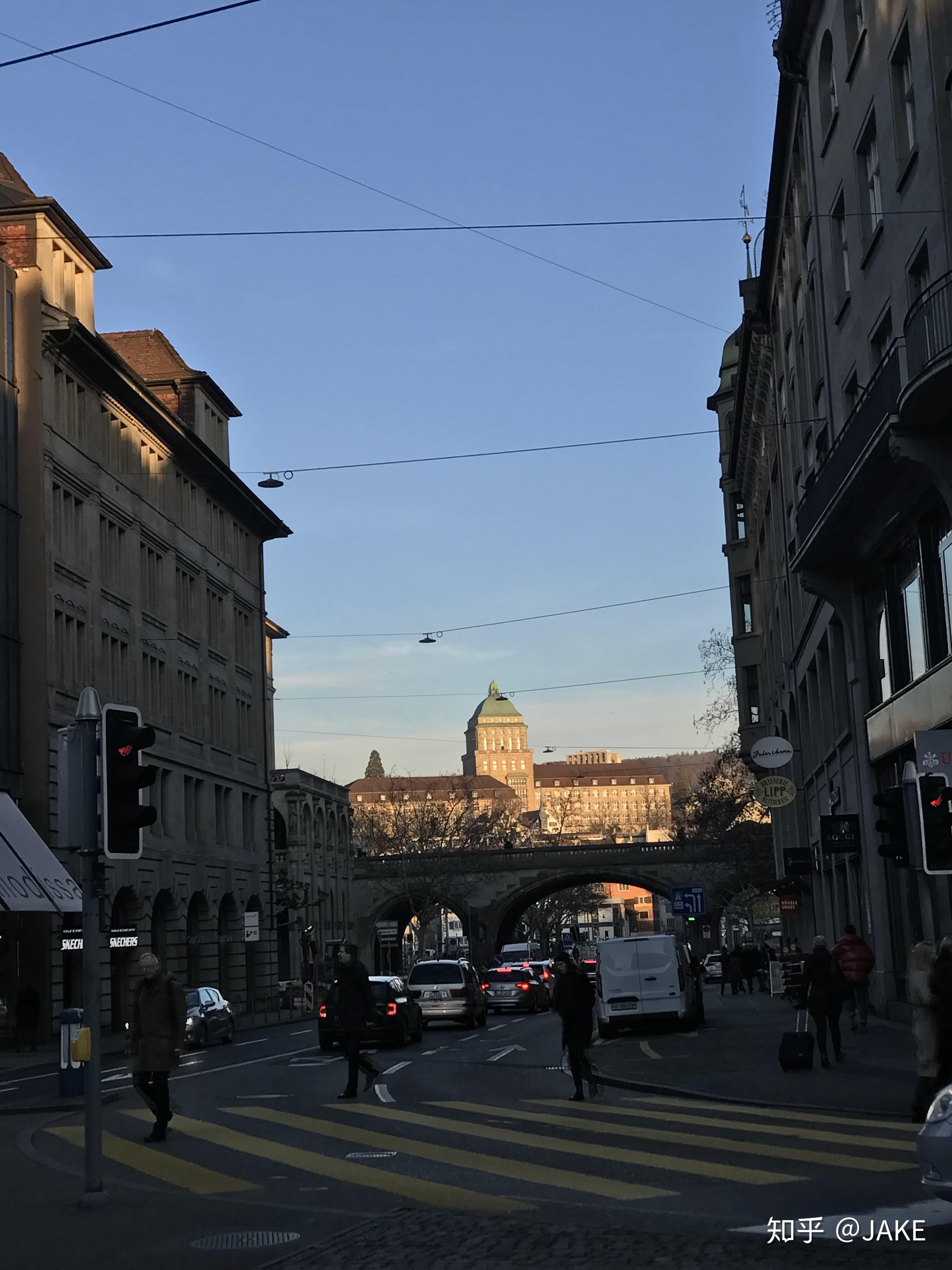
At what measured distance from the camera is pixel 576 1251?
902cm

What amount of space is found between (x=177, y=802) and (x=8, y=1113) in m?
35.3

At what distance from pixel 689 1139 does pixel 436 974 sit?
90.7 feet

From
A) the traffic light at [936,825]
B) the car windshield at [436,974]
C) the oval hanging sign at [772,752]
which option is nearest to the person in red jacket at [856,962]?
the oval hanging sign at [772,752]

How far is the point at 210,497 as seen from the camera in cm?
6275

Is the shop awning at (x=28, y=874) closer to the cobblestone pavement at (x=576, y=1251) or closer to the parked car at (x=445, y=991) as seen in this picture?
the parked car at (x=445, y=991)

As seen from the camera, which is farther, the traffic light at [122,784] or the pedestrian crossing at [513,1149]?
the pedestrian crossing at [513,1149]

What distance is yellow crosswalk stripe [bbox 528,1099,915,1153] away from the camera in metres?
13.6

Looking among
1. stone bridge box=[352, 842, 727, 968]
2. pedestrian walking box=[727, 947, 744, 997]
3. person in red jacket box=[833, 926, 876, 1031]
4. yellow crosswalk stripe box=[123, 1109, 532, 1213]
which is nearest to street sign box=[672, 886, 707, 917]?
person in red jacket box=[833, 926, 876, 1031]

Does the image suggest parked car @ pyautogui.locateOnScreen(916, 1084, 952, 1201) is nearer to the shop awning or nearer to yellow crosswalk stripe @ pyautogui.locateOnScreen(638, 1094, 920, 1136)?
yellow crosswalk stripe @ pyautogui.locateOnScreen(638, 1094, 920, 1136)

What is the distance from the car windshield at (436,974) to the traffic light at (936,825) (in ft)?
93.1

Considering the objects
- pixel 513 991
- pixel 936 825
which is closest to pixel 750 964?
pixel 513 991

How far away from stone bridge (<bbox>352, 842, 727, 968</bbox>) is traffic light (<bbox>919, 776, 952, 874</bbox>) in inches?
3058

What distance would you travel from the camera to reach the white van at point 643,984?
33281 millimetres

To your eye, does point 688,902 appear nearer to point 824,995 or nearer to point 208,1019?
point 208,1019
